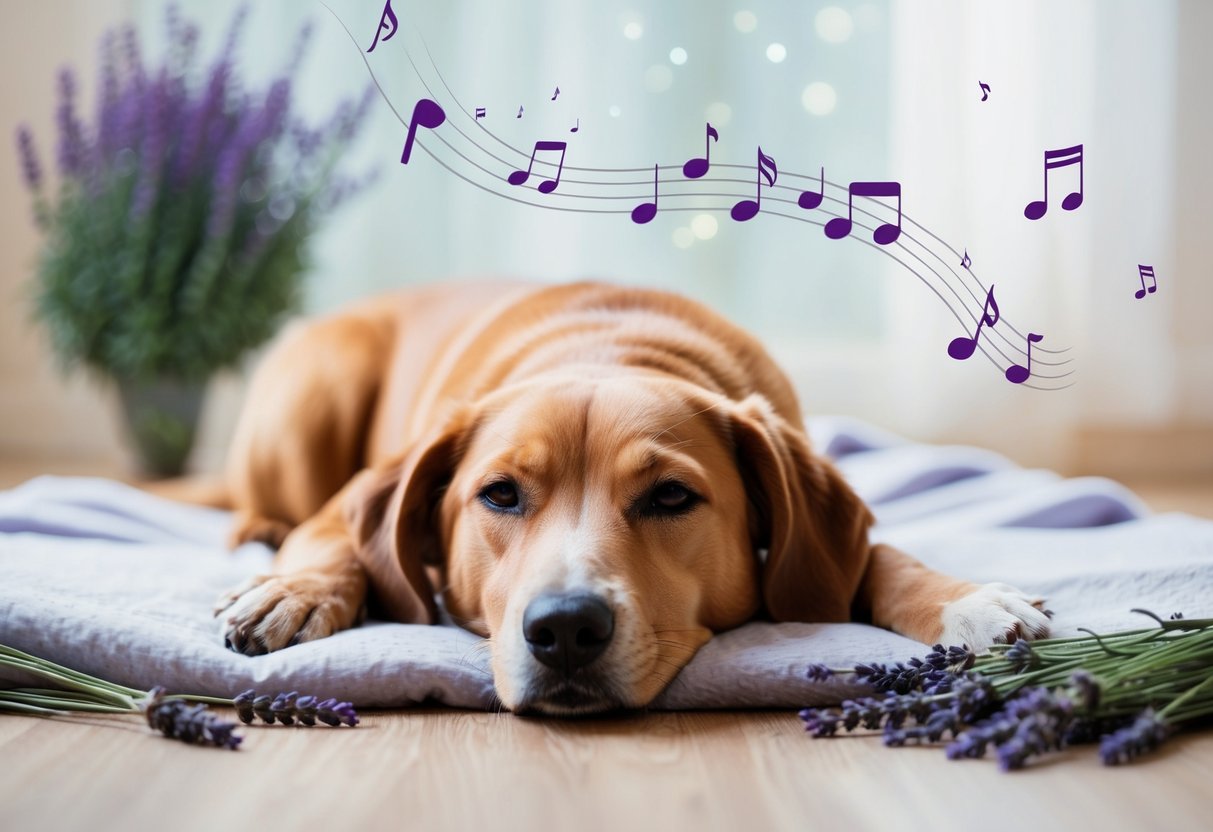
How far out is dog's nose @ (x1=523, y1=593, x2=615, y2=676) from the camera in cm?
185

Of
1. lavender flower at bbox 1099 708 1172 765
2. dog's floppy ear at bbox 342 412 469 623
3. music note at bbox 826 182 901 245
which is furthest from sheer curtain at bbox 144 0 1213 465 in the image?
lavender flower at bbox 1099 708 1172 765

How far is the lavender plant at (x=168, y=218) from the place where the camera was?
16.3 ft

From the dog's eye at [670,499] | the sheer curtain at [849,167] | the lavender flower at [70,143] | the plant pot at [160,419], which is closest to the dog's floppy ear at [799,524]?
the dog's eye at [670,499]

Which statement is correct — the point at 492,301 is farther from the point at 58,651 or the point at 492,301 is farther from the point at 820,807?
the point at 820,807

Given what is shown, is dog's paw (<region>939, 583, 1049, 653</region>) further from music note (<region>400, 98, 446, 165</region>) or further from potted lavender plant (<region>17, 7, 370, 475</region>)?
potted lavender plant (<region>17, 7, 370, 475</region>)

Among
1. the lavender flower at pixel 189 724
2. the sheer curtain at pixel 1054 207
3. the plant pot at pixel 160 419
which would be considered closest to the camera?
the lavender flower at pixel 189 724

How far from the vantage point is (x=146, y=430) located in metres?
5.10

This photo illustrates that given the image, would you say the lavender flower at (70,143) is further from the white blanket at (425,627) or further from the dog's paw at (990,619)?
the dog's paw at (990,619)

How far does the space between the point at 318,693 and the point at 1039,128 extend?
360 cm

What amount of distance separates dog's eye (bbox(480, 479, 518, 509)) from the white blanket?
27 centimetres

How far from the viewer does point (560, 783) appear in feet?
5.40

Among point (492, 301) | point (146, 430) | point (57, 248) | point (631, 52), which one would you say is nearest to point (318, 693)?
point (492, 301)

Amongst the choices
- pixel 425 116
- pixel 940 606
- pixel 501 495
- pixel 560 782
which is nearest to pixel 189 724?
pixel 560 782

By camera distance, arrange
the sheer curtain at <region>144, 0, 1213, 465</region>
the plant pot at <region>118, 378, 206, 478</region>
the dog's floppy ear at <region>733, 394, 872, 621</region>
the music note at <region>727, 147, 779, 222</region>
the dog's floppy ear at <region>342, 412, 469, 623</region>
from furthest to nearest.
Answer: the plant pot at <region>118, 378, 206, 478</region>, the sheer curtain at <region>144, 0, 1213, 465</region>, the dog's floppy ear at <region>342, 412, 469, 623</region>, the dog's floppy ear at <region>733, 394, 872, 621</region>, the music note at <region>727, 147, 779, 222</region>
